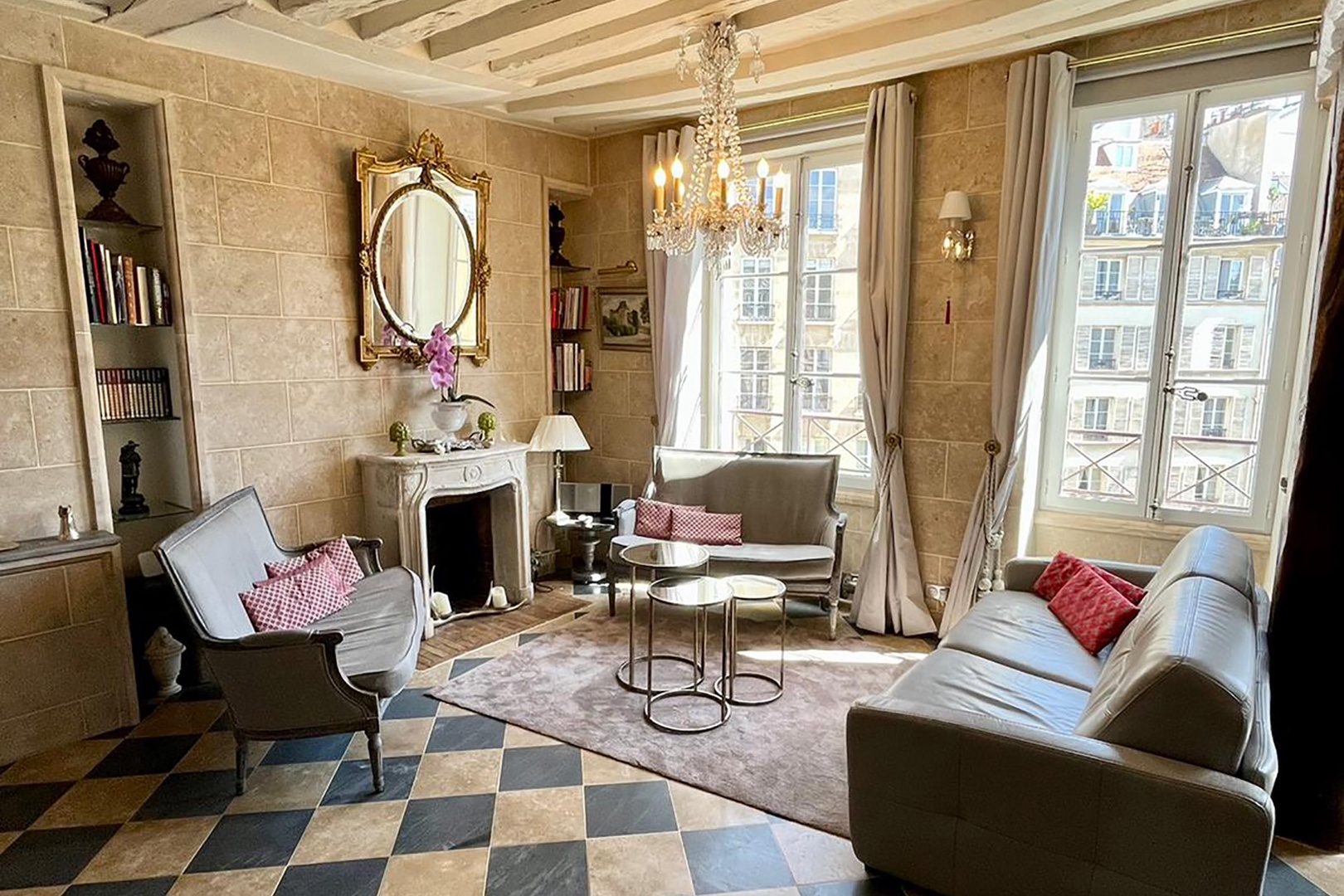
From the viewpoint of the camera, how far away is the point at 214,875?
2182 millimetres

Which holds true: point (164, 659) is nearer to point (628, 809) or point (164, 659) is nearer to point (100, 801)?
point (100, 801)

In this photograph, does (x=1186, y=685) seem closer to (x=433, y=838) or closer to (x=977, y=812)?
(x=977, y=812)

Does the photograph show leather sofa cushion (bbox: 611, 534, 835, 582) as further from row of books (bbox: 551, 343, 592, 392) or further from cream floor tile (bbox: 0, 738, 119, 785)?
cream floor tile (bbox: 0, 738, 119, 785)

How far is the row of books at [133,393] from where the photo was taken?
10.5 feet

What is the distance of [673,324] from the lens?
4.79 metres

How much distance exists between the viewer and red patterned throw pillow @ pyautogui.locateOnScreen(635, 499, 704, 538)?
4.30m

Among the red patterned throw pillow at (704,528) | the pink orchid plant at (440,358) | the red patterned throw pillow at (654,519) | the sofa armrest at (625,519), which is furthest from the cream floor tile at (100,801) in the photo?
the red patterned throw pillow at (704,528)

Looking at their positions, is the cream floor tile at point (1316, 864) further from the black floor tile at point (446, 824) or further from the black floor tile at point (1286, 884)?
the black floor tile at point (446, 824)

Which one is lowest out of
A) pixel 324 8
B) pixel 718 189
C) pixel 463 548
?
pixel 463 548

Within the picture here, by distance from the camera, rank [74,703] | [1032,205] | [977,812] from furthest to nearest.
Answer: [1032,205] < [74,703] < [977,812]

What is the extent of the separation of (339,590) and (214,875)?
1.25 m

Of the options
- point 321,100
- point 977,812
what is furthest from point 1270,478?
point 321,100

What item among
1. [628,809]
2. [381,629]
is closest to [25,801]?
[381,629]

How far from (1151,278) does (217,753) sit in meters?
4.52
